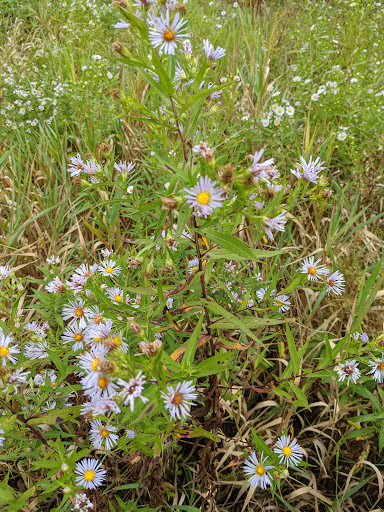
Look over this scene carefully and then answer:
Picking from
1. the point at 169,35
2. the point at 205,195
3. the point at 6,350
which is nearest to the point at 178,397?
the point at 205,195

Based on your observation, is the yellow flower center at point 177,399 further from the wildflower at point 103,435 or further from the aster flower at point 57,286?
the aster flower at point 57,286

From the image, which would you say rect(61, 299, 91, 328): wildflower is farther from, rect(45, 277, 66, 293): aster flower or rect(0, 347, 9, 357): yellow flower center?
rect(0, 347, 9, 357): yellow flower center

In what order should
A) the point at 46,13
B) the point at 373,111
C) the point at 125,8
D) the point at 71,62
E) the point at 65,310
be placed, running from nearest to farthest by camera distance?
the point at 125,8 → the point at 65,310 → the point at 373,111 → the point at 71,62 → the point at 46,13

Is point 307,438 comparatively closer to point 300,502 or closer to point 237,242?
point 300,502

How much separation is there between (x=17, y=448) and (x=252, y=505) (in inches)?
36.5

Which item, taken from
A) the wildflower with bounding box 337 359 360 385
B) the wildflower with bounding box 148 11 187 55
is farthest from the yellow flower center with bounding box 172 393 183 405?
the wildflower with bounding box 148 11 187 55

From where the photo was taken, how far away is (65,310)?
1438mm

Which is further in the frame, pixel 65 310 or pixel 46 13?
pixel 46 13

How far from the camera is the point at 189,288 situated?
3.98ft

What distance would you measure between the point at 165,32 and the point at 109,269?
873 millimetres

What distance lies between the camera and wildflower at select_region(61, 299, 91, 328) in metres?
1.41

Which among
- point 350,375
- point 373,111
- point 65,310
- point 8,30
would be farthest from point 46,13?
point 350,375

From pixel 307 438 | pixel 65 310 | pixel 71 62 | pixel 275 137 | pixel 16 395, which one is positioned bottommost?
pixel 16 395

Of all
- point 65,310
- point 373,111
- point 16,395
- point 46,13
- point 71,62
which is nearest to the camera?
point 16,395
